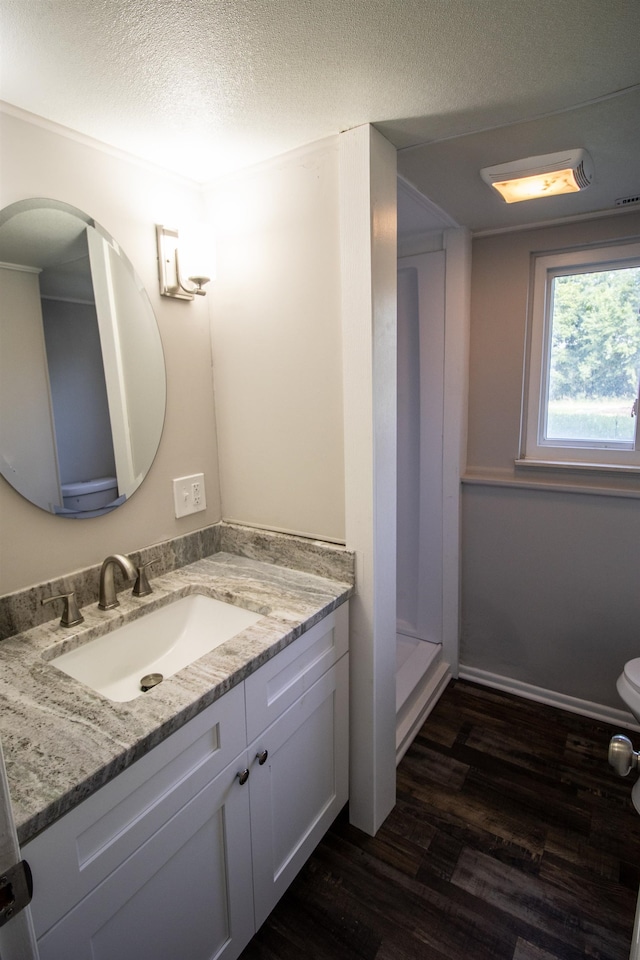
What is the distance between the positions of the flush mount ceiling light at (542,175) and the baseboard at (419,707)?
210 cm

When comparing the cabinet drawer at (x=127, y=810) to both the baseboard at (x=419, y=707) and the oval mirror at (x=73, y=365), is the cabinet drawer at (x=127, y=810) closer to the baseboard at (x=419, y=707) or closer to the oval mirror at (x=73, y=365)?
the oval mirror at (x=73, y=365)

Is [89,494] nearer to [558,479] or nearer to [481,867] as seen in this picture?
[481,867]

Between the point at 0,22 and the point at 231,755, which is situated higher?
the point at 0,22

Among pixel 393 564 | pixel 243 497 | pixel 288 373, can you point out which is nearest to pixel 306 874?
pixel 393 564

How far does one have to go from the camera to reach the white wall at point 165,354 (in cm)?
122

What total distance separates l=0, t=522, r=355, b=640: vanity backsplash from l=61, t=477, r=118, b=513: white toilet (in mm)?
184

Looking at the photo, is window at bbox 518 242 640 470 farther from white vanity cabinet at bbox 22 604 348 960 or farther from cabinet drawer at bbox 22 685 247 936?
cabinet drawer at bbox 22 685 247 936

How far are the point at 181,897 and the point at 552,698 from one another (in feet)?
6.36

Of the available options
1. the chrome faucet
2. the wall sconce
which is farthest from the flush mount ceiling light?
the chrome faucet

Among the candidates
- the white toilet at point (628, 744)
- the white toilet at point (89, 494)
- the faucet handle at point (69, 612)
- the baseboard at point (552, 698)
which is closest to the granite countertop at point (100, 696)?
the faucet handle at point (69, 612)

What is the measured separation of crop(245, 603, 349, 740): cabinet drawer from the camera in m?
1.20

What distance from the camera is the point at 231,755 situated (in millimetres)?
1134

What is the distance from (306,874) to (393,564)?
102 cm

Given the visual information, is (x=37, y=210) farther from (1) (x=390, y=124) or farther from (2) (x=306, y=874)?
(2) (x=306, y=874)
